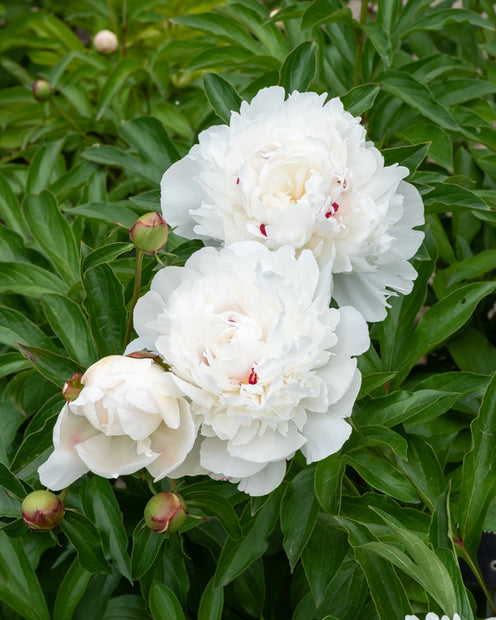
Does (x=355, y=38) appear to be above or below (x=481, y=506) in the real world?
above

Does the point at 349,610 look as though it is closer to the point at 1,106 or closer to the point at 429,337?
the point at 429,337

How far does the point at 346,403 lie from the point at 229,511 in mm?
212

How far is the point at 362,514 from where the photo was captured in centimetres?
74

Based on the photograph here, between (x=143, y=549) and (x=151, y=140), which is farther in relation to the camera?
(x=151, y=140)

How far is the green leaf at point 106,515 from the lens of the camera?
0.71 meters

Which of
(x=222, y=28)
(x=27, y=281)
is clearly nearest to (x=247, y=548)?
(x=27, y=281)

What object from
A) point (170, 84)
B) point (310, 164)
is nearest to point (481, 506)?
point (310, 164)

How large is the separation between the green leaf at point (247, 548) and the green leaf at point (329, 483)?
0.24ft

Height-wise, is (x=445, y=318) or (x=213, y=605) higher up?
(x=445, y=318)

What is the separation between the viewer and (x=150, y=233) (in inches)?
23.1

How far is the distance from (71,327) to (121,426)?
309 millimetres

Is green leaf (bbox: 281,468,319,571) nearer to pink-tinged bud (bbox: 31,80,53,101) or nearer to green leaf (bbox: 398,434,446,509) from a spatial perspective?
green leaf (bbox: 398,434,446,509)

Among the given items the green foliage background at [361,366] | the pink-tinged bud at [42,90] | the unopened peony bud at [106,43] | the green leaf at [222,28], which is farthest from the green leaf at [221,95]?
the unopened peony bud at [106,43]

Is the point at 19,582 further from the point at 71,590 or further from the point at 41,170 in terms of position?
the point at 41,170
